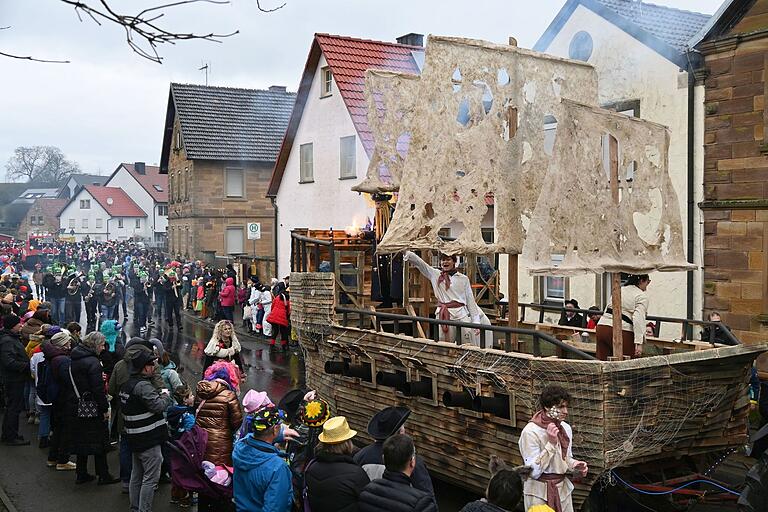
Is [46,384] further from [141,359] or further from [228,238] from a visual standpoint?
[228,238]

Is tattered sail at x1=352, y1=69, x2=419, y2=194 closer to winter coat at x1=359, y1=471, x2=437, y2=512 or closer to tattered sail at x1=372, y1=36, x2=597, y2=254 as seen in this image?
tattered sail at x1=372, y1=36, x2=597, y2=254

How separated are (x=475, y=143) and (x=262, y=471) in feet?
17.8

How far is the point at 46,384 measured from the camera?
9.68 meters

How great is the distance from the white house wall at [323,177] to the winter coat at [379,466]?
16814 mm

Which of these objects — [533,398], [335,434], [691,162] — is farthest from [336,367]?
[691,162]

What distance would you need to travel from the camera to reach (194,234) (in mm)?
37188

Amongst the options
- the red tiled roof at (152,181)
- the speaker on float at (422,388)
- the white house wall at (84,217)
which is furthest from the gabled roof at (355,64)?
the white house wall at (84,217)

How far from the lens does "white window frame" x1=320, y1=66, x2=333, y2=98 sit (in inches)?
958

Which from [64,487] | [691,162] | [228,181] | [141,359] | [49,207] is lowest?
[64,487]

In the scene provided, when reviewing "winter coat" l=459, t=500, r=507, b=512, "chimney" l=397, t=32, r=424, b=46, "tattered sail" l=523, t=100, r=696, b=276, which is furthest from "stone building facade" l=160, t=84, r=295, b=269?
"winter coat" l=459, t=500, r=507, b=512

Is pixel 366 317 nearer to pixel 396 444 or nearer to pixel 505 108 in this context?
pixel 505 108

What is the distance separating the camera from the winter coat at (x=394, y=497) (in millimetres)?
4672

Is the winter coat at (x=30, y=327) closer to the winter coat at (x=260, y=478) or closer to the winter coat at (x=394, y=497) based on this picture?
the winter coat at (x=260, y=478)

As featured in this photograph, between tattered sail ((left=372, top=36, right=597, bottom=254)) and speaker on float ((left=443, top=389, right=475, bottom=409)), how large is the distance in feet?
6.08
